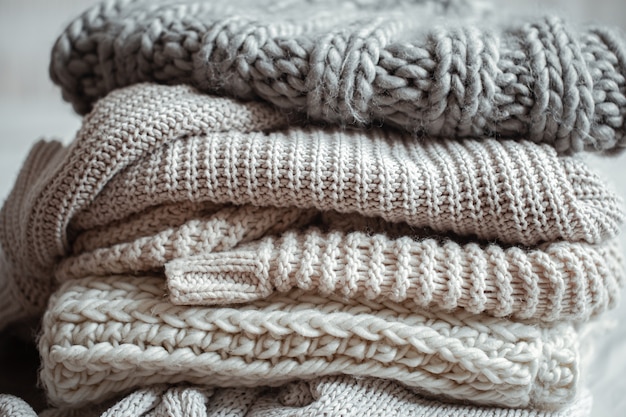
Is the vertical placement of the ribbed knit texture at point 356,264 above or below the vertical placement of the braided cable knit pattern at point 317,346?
above

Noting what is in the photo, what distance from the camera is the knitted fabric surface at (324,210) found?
1.61ft

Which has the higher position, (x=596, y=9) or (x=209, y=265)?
(x=596, y=9)

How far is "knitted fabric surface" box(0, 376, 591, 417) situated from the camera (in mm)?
495

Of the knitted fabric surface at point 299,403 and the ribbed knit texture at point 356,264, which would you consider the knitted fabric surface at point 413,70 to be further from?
the knitted fabric surface at point 299,403

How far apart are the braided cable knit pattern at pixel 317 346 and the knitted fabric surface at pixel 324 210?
0.06 ft

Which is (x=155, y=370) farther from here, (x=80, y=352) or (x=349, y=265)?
(x=349, y=265)

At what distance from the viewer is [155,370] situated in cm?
51

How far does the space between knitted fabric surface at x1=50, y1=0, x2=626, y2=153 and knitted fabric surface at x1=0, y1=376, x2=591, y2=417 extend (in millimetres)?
234

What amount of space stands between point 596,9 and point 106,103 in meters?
1.08

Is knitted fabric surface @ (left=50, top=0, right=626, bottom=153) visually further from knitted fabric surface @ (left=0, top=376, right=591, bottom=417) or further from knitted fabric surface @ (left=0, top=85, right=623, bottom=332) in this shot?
knitted fabric surface @ (left=0, top=376, right=591, bottom=417)

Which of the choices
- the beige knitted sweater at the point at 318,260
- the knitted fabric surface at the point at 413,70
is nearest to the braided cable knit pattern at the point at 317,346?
the beige knitted sweater at the point at 318,260

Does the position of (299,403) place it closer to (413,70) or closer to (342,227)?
(342,227)

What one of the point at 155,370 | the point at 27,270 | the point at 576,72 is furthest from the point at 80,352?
the point at 576,72

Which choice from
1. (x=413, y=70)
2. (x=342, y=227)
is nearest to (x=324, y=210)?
(x=342, y=227)
